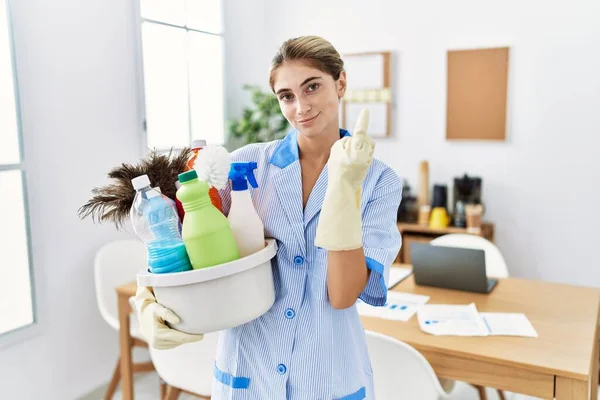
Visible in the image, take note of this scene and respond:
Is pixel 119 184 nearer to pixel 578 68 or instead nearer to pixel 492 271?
pixel 492 271

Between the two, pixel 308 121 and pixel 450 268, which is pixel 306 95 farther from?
pixel 450 268

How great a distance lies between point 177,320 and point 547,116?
9.06ft

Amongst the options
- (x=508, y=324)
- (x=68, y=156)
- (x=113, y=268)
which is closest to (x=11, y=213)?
(x=68, y=156)

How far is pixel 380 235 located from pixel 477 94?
243cm

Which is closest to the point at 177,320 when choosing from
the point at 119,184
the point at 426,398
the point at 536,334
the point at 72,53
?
the point at 119,184

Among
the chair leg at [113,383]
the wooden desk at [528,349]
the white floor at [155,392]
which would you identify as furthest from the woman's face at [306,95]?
the chair leg at [113,383]

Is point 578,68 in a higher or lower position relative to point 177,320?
higher

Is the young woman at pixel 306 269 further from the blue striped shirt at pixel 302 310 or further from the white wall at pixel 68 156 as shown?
the white wall at pixel 68 156

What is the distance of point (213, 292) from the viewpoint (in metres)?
0.88

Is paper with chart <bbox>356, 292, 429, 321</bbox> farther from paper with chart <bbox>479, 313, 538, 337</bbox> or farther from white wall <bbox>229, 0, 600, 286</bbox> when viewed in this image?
white wall <bbox>229, 0, 600, 286</bbox>

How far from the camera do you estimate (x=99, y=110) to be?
266cm

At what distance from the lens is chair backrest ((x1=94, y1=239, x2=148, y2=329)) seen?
2.47 metres

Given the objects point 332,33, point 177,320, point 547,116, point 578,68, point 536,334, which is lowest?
→ point 536,334

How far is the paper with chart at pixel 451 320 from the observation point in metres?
1.58
